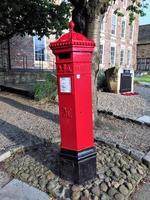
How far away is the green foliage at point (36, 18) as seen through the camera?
29.2 ft

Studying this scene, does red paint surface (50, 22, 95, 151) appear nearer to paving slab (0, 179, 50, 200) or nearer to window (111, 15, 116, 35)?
paving slab (0, 179, 50, 200)

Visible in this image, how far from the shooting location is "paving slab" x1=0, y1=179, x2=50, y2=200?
2744 millimetres

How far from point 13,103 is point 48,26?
3.70 metres

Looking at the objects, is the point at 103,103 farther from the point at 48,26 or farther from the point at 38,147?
the point at 38,147

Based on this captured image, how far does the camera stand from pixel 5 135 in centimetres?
474

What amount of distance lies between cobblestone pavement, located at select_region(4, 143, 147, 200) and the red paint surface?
1.53 ft

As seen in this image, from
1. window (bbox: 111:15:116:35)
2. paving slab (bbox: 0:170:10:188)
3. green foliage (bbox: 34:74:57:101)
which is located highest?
window (bbox: 111:15:116:35)

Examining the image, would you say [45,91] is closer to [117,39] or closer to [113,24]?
[113,24]

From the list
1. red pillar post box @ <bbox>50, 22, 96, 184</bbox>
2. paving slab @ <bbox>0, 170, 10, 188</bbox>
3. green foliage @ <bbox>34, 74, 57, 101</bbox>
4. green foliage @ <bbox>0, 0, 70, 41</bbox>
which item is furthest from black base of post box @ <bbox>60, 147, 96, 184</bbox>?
green foliage @ <bbox>0, 0, 70, 41</bbox>

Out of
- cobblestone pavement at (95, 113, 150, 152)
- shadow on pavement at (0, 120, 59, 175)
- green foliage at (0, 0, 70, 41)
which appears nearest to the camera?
shadow on pavement at (0, 120, 59, 175)

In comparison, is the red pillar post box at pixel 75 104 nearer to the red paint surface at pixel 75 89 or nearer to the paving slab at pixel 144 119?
the red paint surface at pixel 75 89

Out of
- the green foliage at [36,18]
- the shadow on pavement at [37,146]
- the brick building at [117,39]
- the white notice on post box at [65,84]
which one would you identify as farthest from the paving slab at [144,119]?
the brick building at [117,39]

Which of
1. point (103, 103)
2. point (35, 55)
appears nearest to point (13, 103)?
point (103, 103)

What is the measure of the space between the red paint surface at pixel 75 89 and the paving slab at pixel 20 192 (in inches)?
26.3
